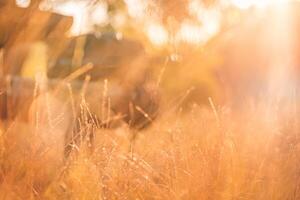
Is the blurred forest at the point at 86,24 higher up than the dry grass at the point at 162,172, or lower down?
higher up

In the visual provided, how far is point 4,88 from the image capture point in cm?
298

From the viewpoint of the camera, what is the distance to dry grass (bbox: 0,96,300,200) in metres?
2.82

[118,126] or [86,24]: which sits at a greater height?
[86,24]

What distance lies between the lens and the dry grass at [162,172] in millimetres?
2816

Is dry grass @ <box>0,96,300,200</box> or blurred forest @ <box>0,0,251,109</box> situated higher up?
blurred forest @ <box>0,0,251,109</box>

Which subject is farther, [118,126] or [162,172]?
[118,126]

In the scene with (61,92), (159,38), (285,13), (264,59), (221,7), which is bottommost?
(264,59)

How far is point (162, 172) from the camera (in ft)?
9.90

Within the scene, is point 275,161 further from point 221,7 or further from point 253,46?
point 253,46

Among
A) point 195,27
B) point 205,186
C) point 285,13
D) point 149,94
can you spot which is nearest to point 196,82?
point 285,13

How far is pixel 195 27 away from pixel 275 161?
0.82 metres

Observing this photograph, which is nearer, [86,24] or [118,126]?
[86,24]

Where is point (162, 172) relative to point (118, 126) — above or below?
above

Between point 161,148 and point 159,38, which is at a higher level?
point 159,38
